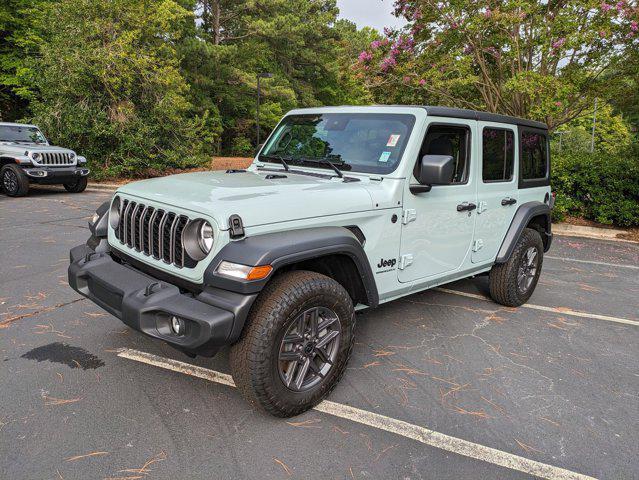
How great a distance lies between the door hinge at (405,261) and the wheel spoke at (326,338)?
0.79 m

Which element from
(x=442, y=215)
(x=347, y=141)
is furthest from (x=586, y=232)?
(x=347, y=141)

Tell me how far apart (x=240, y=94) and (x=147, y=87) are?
681 inches

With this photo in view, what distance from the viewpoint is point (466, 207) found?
3.81 m

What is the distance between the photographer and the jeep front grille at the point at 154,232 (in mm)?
2650

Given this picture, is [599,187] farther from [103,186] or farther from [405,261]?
[103,186]

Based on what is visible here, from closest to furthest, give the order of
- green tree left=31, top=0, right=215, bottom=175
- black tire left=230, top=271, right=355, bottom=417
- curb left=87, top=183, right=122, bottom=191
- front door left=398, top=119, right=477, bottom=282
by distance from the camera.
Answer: black tire left=230, top=271, right=355, bottom=417 → front door left=398, top=119, right=477, bottom=282 → curb left=87, top=183, right=122, bottom=191 → green tree left=31, top=0, right=215, bottom=175

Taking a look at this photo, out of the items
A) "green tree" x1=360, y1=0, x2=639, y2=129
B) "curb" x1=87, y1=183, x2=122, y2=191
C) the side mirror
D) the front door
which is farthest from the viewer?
"curb" x1=87, y1=183, x2=122, y2=191

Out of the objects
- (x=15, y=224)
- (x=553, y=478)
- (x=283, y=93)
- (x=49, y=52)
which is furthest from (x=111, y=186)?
(x=283, y=93)

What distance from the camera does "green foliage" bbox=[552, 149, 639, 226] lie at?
9.21 meters

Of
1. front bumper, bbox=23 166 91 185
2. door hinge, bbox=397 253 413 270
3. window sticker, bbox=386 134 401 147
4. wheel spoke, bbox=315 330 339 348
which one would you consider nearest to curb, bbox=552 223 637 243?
door hinge, bbox=397 253 413 270

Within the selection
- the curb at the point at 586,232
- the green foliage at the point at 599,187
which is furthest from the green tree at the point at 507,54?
the curb at the point at 586,232

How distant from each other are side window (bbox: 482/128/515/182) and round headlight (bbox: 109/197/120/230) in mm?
2990

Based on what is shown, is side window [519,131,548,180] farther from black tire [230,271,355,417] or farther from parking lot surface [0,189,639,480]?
black tire [230,271,355,417]

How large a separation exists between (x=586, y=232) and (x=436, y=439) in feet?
27.4
